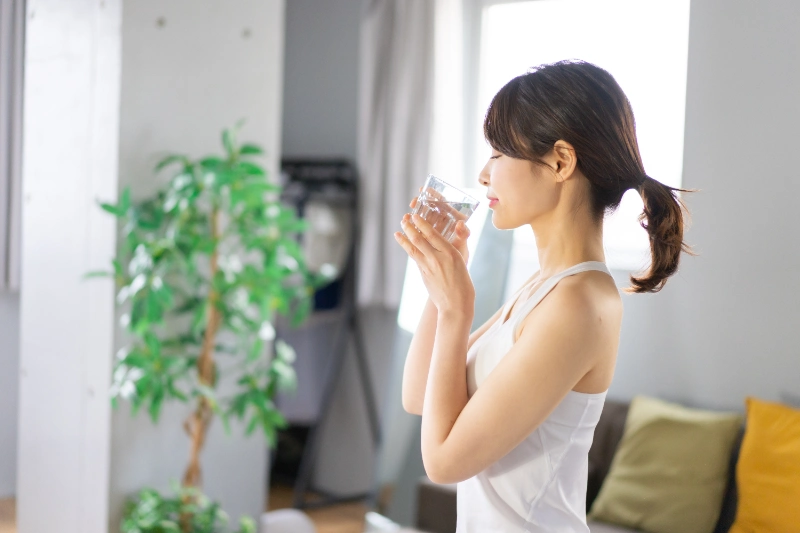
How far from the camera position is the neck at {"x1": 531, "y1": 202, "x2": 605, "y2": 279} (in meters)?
0.92

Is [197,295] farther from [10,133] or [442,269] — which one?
[442,269]

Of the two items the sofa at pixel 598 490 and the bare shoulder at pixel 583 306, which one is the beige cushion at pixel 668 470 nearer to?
the sofa at pixel 598 490

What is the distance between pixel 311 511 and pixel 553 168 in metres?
2.73

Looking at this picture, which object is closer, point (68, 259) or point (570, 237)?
point (570, 237)

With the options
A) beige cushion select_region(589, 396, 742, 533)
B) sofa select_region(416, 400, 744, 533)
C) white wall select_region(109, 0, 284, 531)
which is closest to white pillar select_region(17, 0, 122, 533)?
white wall select_region(109, 0, 284, 531)

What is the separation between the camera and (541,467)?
90 centimetres

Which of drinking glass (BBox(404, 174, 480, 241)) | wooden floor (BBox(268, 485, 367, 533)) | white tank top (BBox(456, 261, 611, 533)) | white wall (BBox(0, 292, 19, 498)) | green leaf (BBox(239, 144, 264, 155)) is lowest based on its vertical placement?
wooden floor (BBox(268, 485, 367, 533))

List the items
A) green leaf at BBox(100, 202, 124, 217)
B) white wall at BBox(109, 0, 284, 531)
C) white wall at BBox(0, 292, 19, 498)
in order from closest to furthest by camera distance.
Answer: green leaf at BBox(100, 202, 124, 217)
white wall at BBox(109, 0, 284, 531)
white wall at BBox(0, 292, 19, 498)

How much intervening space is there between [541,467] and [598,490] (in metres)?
0.98

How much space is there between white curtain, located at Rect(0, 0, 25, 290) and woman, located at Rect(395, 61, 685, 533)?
2.74 meters

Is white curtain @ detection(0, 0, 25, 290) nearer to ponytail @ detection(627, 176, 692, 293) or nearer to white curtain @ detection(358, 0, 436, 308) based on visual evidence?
white curtain @ detection(358, 0, 436, 308)

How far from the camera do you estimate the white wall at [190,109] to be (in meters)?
2.31

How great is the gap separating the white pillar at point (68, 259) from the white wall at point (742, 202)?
1.49m

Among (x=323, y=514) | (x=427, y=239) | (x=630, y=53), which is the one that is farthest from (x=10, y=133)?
(x=427, y=239)
